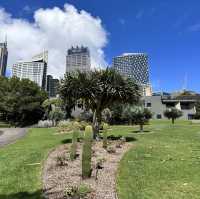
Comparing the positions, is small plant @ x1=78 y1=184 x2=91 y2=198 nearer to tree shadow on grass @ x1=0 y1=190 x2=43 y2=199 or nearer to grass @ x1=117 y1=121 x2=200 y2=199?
grass @ x1=117 y1=121 x2=200 y2=199

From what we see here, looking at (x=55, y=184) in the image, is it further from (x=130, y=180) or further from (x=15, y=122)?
(x=15, y=122)

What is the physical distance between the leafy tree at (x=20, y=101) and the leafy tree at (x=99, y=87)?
43.0 metres

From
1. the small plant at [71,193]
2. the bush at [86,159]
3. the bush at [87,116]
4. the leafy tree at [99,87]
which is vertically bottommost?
the small plant at [71,193]

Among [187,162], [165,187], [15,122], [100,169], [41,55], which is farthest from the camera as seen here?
[41,55]

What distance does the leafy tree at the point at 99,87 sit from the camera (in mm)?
19031

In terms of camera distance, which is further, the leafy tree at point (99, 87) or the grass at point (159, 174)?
the leafy tree at point (99, 87)

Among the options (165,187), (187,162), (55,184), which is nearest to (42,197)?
(55,184)

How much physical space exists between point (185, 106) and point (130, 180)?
68.4m

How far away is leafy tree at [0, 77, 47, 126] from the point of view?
60219mm

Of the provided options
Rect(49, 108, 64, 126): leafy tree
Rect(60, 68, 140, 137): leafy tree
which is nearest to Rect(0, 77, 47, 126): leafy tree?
Rect(49, 108, 64, 126): leafy tree

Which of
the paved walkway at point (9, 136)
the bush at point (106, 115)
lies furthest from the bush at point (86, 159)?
the bush at point (106, 115)

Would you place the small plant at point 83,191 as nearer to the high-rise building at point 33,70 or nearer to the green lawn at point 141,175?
the green lawn at point 141,175

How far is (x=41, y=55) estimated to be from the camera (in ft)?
570

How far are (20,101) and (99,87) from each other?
4518cm
